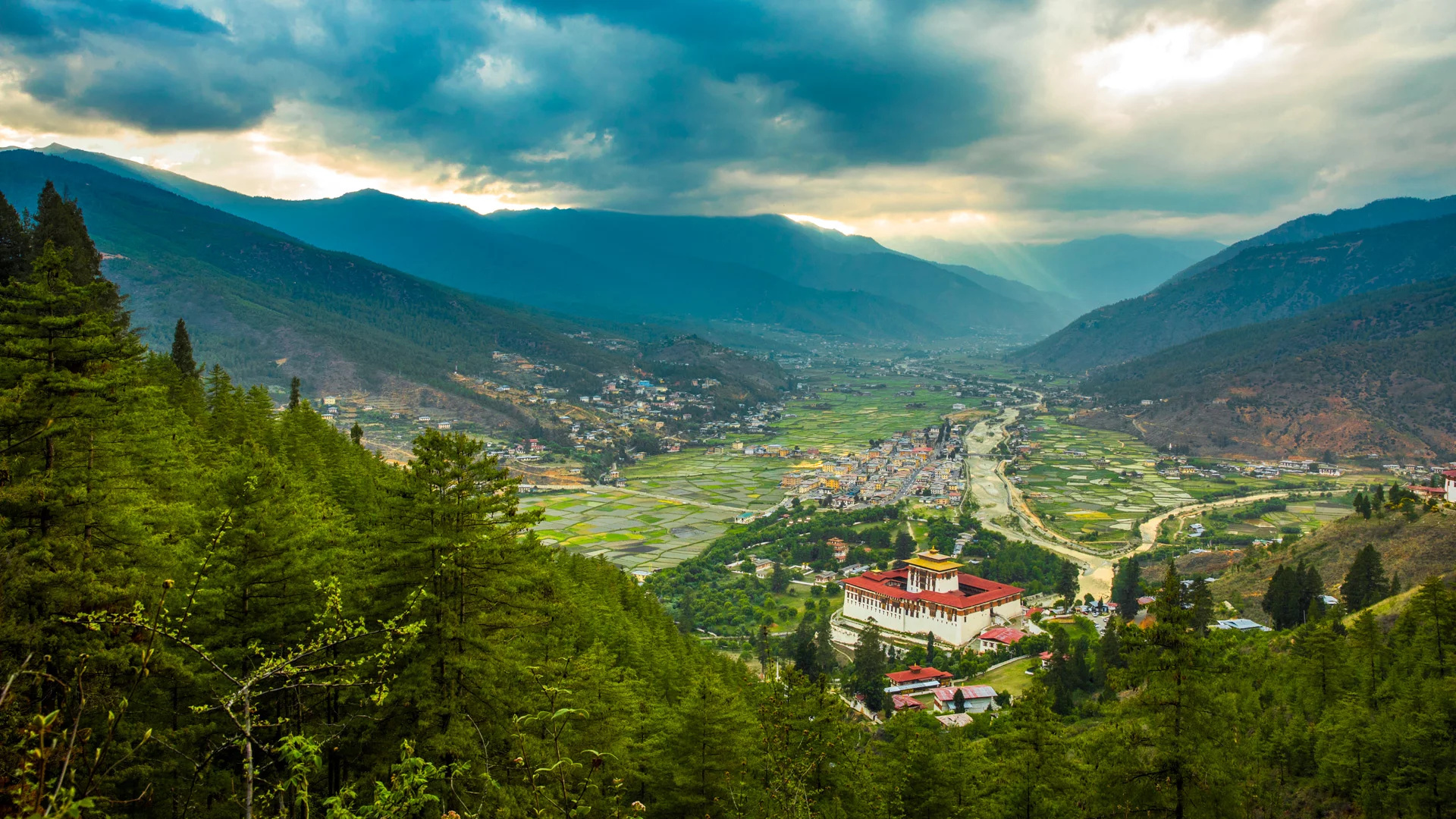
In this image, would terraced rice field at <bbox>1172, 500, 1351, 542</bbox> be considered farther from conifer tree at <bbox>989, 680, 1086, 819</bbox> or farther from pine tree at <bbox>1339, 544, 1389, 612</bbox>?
conifer tree at <bbox>989, 680, 1086, 819</bbox>

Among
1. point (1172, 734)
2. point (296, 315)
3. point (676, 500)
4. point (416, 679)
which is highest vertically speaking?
point (296, 315)

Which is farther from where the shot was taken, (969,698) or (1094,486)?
(1094,486)

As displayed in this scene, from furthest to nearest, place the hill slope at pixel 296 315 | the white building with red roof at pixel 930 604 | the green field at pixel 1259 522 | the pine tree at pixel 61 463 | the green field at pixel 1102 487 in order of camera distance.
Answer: the hill slope at pixel 296 315 → the green field at pixel 1102 487 → the green field at pixel 1259 522 → the white building with red roof at pixel 930 604 → the pine tree at pixel 61 463

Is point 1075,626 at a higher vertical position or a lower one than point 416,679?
lower

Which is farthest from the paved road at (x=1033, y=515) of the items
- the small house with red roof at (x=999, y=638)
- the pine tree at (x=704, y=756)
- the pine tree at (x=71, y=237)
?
the pine tree at (x=71, y=237)

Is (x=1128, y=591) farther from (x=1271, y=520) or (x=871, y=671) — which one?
(x=1271, y=520)

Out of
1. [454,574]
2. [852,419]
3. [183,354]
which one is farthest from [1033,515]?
[454,574]

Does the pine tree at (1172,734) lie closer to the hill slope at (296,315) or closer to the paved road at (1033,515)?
the paved road at (1033,515)
